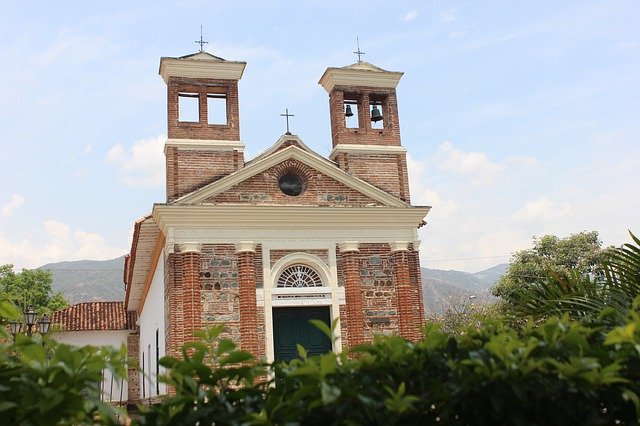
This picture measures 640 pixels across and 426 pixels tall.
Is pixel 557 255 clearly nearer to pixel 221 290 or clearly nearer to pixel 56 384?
pixel 221 290

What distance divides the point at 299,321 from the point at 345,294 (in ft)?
4.29

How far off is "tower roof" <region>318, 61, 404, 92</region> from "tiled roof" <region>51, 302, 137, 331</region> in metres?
18.2

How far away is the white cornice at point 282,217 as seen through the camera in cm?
1612

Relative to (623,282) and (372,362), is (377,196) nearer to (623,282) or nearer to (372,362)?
(623,282)

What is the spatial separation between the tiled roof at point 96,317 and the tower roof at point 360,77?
1823 cm

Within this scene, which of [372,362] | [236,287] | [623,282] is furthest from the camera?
[236,287]

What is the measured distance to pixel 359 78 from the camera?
18.2 metres

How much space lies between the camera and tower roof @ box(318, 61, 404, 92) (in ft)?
59.3

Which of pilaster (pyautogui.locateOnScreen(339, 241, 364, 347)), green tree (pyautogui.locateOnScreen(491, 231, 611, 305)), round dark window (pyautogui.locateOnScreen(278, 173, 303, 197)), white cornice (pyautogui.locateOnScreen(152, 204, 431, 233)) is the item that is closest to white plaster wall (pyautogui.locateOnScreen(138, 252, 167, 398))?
white cornice (pyautogui.locateOnScreen(152, 204, 431, 233))

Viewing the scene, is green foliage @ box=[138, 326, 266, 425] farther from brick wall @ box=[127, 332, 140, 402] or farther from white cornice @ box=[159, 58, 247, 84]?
brick wall @ box=[127, 332, 140, 402]

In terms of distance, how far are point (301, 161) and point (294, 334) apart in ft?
14.2

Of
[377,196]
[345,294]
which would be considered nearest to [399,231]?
[377,196]

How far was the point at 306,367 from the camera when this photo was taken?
111 inches

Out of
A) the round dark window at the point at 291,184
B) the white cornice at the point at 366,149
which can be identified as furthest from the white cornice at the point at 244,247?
the white cornice at the point at 366,149
